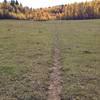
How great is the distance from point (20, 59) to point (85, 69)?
5261 millimetres

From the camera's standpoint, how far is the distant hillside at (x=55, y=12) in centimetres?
11160

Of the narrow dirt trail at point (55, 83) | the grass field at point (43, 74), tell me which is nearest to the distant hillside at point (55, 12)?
the grass field at point (43, 74)

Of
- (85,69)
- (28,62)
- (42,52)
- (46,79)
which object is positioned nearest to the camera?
(46,79)

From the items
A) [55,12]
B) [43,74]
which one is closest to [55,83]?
[43,74]

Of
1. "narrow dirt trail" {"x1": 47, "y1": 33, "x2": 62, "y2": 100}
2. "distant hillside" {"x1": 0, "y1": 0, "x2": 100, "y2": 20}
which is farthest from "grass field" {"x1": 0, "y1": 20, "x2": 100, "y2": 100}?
"distant hillside" {"x1": 0, "y1": 0, "x2": 100, "y2": 20}

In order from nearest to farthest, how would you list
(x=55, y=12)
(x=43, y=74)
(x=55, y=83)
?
(x=55, y=83), (x=43, y=74), (x=55, y=12)

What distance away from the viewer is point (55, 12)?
12900 cm

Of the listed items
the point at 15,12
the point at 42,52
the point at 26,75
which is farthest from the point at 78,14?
the point at 26,75

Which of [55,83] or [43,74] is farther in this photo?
[43,74]

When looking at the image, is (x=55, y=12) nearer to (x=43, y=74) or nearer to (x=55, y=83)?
(x=43, y=74)

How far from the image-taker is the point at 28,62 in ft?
67.7

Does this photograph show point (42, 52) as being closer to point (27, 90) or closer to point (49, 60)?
point (49, 60)

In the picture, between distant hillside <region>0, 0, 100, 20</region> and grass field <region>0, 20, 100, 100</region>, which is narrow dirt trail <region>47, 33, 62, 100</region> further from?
distant hillside <region>0, 0, 100, 20</region>

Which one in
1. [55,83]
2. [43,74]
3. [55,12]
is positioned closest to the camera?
[55,83]
